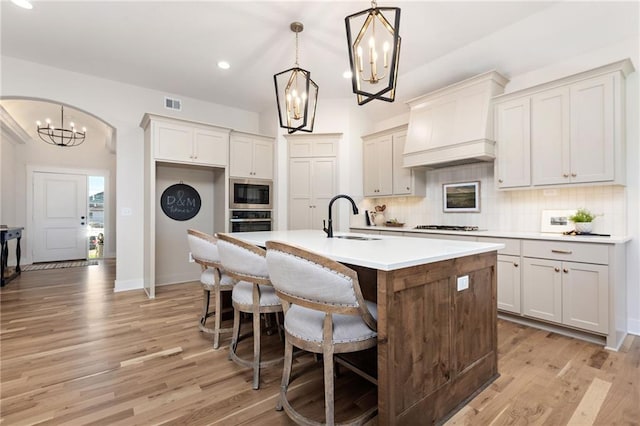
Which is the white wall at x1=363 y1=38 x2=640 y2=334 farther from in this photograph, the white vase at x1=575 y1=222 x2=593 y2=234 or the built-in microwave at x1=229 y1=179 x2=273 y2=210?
the built-in microwave at x1=229 y1=179 x2=273 y2=210

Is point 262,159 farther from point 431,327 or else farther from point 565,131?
point 431,327

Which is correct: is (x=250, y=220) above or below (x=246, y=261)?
above

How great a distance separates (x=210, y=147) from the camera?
451 centimetres

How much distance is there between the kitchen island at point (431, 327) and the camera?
1.33m

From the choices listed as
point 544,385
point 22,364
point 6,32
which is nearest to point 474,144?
point 544,385

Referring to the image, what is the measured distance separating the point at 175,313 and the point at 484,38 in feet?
14.8

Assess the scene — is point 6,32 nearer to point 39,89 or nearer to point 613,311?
point 39,89

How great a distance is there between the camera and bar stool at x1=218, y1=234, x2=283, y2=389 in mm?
1855

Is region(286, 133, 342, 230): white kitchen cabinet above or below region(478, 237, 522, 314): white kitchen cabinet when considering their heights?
above

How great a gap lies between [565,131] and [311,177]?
3252 mm

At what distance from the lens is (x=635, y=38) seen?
2701mm

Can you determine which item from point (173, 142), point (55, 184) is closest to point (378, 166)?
point (173, 142)

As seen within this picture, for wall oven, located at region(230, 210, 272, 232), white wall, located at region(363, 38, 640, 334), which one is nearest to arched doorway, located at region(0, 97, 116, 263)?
wall oven, located at region(230, 210, 272, 232)

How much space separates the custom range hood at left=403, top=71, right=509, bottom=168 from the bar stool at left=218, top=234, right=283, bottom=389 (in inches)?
107
